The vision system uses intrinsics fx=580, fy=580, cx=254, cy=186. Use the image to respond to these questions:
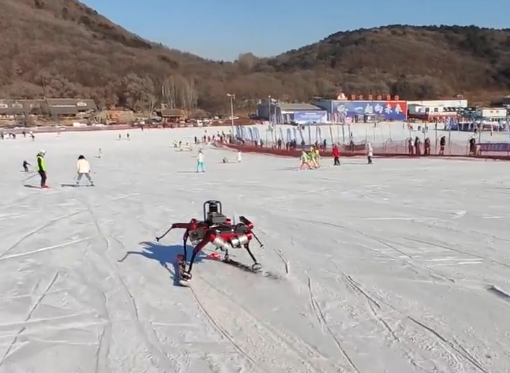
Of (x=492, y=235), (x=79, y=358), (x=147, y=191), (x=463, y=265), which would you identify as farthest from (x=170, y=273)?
(x=147, y=191)

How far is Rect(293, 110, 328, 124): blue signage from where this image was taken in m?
85.8

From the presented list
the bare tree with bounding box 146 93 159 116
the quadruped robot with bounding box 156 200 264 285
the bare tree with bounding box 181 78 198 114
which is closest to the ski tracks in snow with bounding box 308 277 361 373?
the quadruped robot with bounding box 156 200 264 285

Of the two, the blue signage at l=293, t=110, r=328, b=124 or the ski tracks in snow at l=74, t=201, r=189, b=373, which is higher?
the blue signage at l=293, t=110, r=328, b=124

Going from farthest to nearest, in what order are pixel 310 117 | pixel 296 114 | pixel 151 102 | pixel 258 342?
pixel 151 102, pixel 296 114, pixel 310 117, pixel 258 342

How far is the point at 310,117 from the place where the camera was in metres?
86.3

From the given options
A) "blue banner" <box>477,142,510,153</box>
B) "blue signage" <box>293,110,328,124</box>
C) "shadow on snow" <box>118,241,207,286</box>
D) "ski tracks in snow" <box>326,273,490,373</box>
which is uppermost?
"blue signage" <box>293,110,328,124</box>

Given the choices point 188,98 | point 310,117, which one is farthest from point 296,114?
point 188,98

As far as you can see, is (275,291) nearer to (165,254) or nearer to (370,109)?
(165,254)

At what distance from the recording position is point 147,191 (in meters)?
17.8

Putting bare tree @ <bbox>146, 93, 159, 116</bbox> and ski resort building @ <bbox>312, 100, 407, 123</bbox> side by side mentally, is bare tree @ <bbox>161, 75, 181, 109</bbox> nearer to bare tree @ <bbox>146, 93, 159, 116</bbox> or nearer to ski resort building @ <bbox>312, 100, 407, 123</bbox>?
bare tree @ <bbox>146, 93, 159, 116</bbox>

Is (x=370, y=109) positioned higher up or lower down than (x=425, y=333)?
higher up

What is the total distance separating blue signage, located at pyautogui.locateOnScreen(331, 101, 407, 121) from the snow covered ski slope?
75.7 metres

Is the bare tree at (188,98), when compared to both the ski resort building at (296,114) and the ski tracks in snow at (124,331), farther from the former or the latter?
the ski tracks in snow at (124,331)

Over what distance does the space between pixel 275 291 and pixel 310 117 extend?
3174 inches
